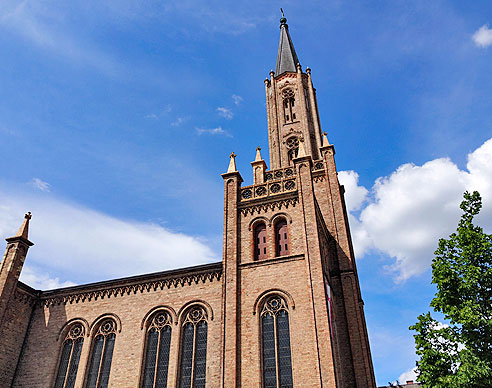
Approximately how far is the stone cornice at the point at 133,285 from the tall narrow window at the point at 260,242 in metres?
2.62

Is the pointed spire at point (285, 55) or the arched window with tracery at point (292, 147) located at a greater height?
the pointed spire at point (285, 55)

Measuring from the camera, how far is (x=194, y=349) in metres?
23.8

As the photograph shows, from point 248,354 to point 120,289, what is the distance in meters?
Answer: 10.9

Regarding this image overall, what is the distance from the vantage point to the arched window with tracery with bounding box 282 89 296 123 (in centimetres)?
4253

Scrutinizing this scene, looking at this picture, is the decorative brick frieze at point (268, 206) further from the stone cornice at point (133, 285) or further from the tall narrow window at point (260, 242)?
the stone cornice at point (133, 285)

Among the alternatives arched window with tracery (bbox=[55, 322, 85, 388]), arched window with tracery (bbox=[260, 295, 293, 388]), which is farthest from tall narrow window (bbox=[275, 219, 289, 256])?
arched window with tracery (bbox=[55, 322, 85, 388])

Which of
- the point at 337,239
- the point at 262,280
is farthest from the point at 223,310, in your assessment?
the point at 337,239

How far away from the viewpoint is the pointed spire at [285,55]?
4756cm

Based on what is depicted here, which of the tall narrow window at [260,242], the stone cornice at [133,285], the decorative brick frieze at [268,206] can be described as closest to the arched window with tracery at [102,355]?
the stone cornice at [133,285]

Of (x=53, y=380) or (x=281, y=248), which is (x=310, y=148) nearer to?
(x=281, y=248)

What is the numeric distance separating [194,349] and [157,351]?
2.46 m

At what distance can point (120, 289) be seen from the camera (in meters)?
27.5

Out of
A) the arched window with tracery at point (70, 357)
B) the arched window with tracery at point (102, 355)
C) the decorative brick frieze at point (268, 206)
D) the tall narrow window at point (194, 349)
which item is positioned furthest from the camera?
the decorative brick frieze at point (268, 206)

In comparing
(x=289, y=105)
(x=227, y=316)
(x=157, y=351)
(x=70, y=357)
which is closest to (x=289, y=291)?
(x=227, y=316)
